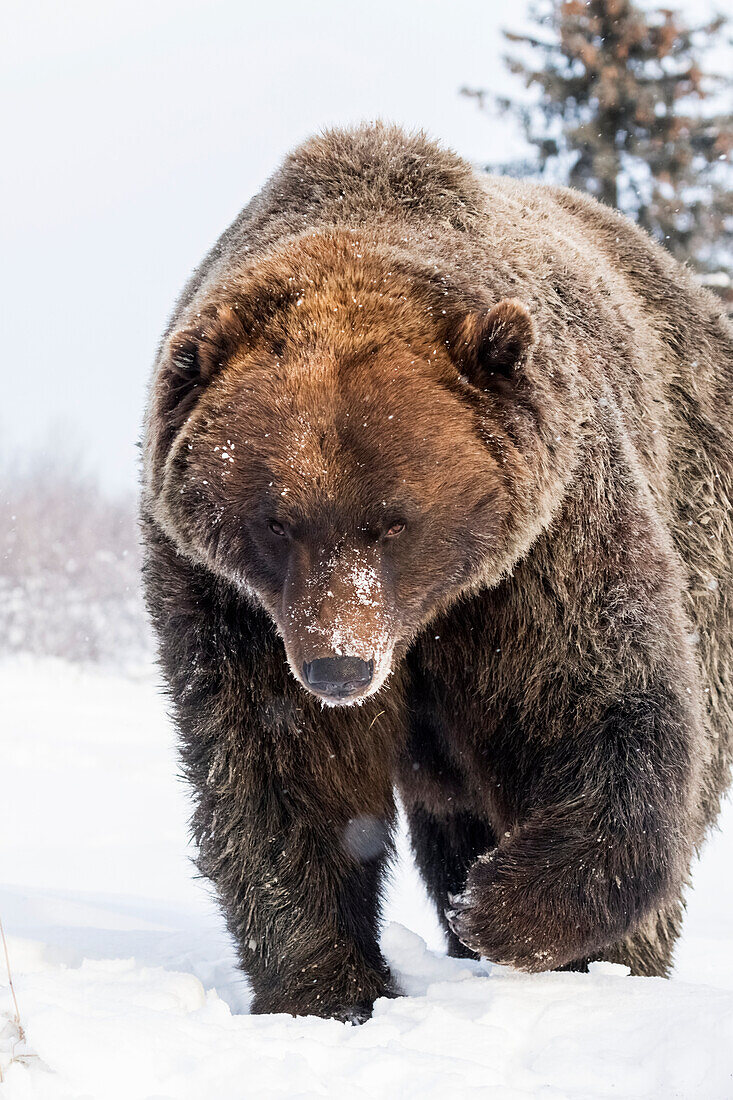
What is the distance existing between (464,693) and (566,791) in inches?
18.0

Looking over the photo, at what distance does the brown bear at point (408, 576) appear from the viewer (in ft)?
11.5

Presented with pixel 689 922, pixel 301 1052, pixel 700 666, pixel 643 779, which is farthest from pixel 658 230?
pixel 301 1052

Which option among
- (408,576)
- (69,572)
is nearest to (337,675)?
(408,576)

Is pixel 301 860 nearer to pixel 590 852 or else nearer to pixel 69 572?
pixel 590 852

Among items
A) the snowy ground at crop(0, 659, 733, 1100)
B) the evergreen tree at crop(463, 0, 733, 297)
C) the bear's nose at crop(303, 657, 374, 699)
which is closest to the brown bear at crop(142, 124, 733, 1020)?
the bear's nose at crop(303, 657, 374, 699)

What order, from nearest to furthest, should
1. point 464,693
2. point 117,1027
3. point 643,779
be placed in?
point 117,1027 < point 643,779 < point 464,693

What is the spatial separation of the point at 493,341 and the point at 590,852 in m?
1.58

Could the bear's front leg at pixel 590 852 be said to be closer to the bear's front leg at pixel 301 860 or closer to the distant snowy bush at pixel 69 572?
the bear's front leg at pixel 301 860

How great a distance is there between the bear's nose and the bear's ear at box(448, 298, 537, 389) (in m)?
0.94

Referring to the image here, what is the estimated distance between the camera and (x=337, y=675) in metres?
3.26

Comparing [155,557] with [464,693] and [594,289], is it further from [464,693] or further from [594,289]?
[594,289]

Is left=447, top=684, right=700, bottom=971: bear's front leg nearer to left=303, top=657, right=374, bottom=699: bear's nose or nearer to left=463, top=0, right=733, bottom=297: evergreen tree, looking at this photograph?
left=303, top=657, right=374, bottom=699: bear's nose

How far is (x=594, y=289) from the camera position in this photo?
14.6ft

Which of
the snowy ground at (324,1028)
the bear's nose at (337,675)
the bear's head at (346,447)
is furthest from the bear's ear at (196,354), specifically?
the snowy ground at (324,1028)
